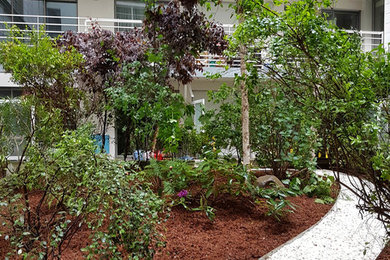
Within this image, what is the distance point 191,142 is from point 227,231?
573cm

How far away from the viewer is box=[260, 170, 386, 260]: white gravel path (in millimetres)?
3580

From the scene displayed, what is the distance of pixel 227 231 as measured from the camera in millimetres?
4219

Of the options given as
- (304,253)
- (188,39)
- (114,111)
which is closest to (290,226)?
(304,253)

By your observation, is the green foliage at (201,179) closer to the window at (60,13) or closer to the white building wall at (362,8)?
the window at (60,13)

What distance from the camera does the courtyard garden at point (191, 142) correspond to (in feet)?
8.62

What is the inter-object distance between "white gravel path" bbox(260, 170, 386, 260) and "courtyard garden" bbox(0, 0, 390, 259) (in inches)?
6.7

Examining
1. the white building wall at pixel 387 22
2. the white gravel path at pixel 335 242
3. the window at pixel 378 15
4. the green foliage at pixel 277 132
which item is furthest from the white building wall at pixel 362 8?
the white gravel path at pixel 335 242

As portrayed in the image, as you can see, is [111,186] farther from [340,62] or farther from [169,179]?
[169,179]

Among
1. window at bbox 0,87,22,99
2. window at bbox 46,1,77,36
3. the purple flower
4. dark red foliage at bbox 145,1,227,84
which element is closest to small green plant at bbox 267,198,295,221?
the purple flower

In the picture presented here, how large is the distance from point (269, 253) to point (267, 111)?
140 inches

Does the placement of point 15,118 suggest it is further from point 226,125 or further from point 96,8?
point 96,8

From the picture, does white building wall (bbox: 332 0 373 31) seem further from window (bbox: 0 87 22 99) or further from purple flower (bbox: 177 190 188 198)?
window (bbox: 0 87 22 99)

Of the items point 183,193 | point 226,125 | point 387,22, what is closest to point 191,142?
point 226,125

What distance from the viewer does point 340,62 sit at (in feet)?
9.00
